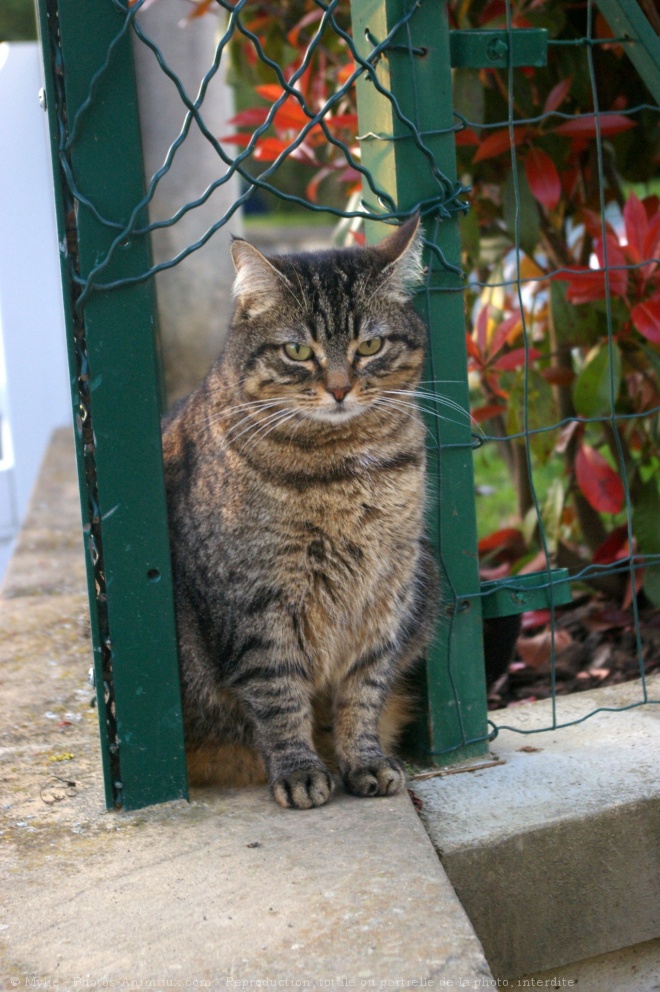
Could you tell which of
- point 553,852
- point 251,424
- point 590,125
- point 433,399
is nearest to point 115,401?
point 251,424

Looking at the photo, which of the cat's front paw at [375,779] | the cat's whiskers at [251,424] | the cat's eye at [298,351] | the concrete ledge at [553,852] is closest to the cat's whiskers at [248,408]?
the cat's whiskers at [251,424]

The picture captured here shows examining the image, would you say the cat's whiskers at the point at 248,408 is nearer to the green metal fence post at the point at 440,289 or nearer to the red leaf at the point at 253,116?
the green metal fence post at the point at 440,289

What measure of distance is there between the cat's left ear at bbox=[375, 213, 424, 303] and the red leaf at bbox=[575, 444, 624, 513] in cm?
100

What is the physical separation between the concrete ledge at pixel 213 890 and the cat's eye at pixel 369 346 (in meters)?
0.95

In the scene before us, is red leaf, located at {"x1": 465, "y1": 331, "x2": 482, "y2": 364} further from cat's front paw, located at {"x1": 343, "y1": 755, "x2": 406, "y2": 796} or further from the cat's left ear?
cat's front paw, located at {"x1": 343, "y1": 755, "x2": 406, "y2": 796}

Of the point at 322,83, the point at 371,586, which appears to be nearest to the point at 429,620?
the point at 371,586

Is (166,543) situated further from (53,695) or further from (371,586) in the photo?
(53,695)

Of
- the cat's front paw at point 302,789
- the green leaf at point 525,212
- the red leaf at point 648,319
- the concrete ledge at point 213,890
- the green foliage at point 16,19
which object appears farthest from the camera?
the green foliage at point 16,19

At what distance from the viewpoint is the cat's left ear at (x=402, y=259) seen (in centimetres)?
206

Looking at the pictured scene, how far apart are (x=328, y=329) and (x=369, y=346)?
97 millimetres

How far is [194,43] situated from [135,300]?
12.8 feet

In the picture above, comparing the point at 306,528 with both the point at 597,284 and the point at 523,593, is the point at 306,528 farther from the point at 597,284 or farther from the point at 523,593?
the point at 597,284

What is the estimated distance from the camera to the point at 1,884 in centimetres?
180

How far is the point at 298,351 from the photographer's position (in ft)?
7.14
